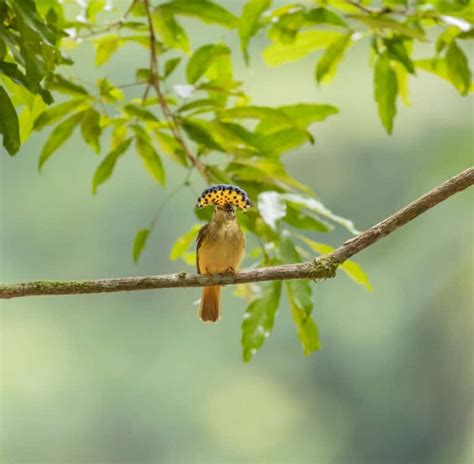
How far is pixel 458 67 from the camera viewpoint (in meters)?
1.95

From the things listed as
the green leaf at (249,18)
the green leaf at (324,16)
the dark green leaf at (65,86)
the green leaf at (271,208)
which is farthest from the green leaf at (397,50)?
the dark green leaf at (65,86)

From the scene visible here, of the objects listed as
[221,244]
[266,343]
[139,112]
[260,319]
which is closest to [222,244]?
[221,244]

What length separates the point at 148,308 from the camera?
19.3ft

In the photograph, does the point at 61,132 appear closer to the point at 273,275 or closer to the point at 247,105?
the point at 247,105

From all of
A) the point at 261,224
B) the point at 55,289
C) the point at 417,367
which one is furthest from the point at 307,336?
the point at 417,367

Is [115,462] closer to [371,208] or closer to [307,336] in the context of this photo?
[371,208]

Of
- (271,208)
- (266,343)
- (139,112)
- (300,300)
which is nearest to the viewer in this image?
(271,208)

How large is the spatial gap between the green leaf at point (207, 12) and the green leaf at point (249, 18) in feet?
0.13

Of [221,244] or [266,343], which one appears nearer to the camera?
[221,244]

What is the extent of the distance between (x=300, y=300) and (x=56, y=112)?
1.90 ft

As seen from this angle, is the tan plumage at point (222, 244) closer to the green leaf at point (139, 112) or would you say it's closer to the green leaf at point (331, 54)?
the green leaf at point (139, 112)

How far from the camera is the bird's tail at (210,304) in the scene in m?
1.81

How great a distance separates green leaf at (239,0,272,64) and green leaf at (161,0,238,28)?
0.13 feet

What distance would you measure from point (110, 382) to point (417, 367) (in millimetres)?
1815
